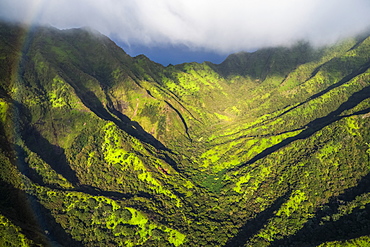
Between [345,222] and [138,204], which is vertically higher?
[345,222]

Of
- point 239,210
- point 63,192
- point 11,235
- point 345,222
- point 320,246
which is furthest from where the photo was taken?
point 239,210

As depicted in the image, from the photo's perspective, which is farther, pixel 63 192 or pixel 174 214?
pixel 174 214

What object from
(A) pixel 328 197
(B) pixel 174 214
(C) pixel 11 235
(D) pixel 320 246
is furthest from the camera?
(B) pixel 174 214

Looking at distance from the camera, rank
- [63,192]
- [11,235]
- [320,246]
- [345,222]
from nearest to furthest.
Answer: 1. [11,235]
2. [320,246]
3. [345,222]
4. [63,192]

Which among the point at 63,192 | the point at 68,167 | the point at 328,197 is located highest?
the point at 328,197

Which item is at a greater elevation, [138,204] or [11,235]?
[138,204]

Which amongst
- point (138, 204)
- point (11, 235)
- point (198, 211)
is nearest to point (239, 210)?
point (198, 211)

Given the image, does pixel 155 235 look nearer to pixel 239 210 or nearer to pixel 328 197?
pixel 239 210

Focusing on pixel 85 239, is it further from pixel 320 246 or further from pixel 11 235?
pixel 320 246

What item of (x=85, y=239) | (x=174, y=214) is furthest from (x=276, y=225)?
(x=85, y=239)
